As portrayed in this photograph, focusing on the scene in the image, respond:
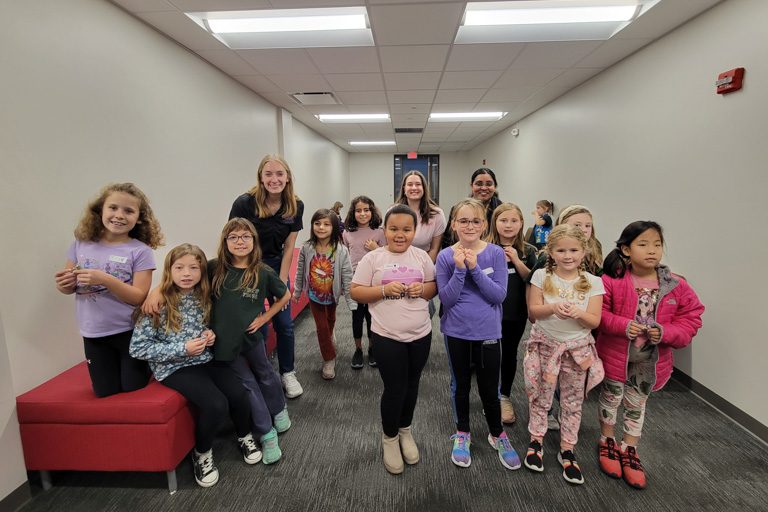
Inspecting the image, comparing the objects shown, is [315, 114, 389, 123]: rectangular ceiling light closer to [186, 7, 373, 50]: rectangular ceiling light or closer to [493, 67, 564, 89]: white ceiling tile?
[493, 67, 564, 89]: white ceiling tile

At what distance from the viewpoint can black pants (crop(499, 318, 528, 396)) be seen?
2143mm

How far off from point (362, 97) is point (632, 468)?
479cm

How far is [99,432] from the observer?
5.49 ft

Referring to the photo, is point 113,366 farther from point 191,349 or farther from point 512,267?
point 512,267

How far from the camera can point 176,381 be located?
176 cm

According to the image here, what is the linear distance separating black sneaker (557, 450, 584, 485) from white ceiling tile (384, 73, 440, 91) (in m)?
3.74

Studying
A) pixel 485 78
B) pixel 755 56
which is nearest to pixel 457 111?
Answer: pixel 485 78

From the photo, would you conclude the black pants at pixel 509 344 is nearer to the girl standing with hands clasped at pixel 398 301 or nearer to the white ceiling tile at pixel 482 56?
the girl standing with hands clasped at pixel 398 301

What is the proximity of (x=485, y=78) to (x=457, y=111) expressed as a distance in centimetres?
177

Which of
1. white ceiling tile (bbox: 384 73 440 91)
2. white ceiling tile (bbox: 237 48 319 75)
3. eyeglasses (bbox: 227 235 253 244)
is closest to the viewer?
eyeglasses (bbox: 227 235 253 244)

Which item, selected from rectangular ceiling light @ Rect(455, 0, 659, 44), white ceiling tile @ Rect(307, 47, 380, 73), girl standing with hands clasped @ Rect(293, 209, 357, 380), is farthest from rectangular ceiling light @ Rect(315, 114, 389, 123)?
girl standing with hands clasped @ Rect(293, 209, 357, 380)

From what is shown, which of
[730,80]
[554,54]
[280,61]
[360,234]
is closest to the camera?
[730,80]

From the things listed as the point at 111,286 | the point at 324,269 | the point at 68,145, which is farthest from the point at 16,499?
the point at 324,269

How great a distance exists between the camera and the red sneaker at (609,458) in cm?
183
